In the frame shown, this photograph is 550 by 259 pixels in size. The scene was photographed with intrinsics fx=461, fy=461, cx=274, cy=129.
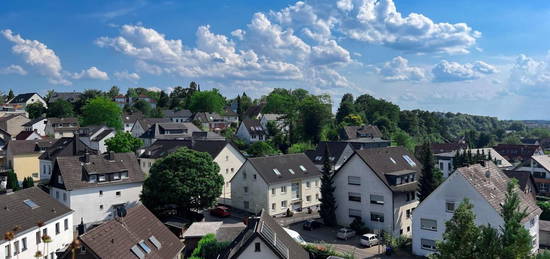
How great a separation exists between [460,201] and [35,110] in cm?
12015

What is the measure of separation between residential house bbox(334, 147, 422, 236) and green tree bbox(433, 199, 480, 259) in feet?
82.8

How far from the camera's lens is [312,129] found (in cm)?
9444

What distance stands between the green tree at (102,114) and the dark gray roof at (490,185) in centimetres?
8967

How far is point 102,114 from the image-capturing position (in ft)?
351

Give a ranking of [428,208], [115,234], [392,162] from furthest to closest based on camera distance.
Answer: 1. [392,162]
2. [428,208]
3. [115,234]

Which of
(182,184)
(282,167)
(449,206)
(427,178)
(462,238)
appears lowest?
(449,206)

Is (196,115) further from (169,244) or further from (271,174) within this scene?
(169,244)

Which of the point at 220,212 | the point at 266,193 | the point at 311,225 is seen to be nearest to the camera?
the point at 311,225

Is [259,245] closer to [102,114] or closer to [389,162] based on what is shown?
[389,162]

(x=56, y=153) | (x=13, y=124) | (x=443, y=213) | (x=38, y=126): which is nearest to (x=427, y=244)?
(x=443, y=213)

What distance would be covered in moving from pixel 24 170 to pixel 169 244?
162 ft

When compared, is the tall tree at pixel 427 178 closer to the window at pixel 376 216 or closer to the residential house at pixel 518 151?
the window at pixel 376 216

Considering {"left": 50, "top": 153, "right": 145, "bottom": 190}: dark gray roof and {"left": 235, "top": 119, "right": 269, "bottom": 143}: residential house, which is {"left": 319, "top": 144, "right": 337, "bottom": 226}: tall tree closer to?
{"left": 50, "top": 153, "right": 145, "bottom": 190}: dark gray roof

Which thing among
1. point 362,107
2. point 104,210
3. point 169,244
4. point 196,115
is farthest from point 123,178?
point 362,107
